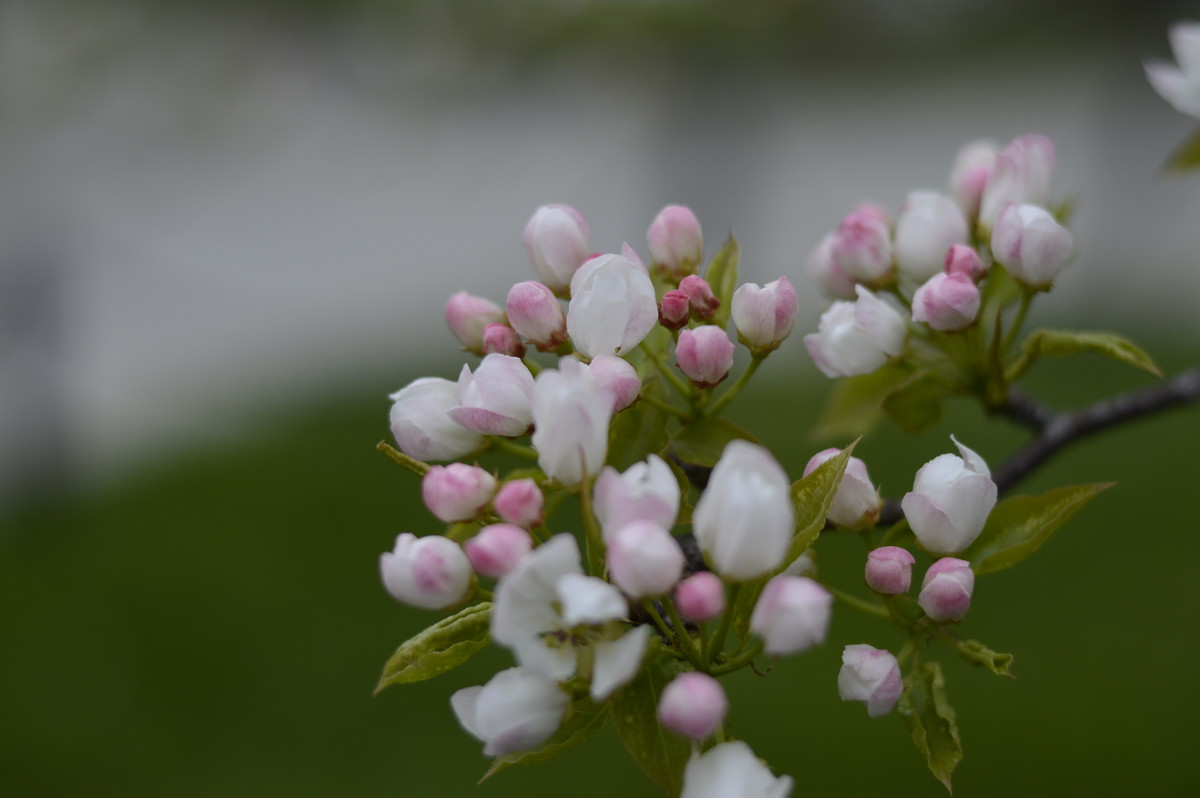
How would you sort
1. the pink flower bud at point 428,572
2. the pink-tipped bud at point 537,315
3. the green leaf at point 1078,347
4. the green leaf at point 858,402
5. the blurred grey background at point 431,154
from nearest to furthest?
the pink flower bud at point 428,572, the pink-tipped bud at point 537,315, the green leaf at point 1078,347, the green leaf at point 858,402, the blurred grey background at point 431,154

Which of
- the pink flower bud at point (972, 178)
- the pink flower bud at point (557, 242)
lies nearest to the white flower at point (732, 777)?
the pink flower bud at point (557, 242)

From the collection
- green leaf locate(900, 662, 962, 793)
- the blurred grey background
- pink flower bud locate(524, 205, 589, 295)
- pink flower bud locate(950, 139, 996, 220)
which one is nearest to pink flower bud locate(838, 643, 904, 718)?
green leaf locate(900, 662, 962, 793)

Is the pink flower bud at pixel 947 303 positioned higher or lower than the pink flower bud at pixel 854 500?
higher

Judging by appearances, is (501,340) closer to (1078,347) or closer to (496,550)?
(496,550)

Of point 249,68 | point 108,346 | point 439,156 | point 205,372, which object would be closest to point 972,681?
point 249,68

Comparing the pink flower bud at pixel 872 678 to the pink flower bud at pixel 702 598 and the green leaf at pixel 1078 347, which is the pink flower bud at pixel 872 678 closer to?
the pink flower bud at pixel 702 598

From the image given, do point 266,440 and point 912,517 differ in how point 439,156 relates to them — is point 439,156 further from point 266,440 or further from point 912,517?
point 912,517

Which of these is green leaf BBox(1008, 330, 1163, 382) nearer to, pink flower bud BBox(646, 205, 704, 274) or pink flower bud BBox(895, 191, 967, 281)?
pink flower bud BBox(895, 191, 967, 281)
